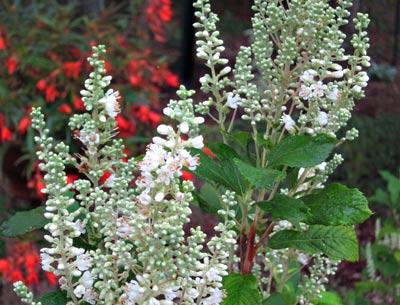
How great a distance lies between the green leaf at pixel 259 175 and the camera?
147 centimetres

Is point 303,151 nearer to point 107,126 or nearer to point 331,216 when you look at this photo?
point 331,216

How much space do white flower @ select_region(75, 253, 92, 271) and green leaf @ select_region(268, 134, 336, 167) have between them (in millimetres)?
405

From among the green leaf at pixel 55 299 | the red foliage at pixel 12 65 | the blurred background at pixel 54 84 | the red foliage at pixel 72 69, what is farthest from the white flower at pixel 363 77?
the red foliage at pixel 12 65

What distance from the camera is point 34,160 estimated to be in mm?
4633

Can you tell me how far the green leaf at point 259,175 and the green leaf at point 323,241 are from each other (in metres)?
0.22

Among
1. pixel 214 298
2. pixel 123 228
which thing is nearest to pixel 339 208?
pixel 214 298

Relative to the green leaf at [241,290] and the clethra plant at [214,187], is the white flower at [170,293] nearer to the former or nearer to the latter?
the clethra plant at [214,187]

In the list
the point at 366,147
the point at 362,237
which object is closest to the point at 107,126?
the point at 362,237

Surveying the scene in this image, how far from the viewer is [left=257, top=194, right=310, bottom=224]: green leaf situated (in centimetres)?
153

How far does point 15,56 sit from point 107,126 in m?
3.36

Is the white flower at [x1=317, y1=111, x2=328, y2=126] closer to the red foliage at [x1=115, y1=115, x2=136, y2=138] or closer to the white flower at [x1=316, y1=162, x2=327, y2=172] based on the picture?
the white flower at [x1=316, y1=162, x2=327, y2=172]

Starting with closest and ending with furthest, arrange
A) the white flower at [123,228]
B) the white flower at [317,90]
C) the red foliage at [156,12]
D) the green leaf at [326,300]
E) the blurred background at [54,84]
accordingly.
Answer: the white flower at [123,228] → the white flower at [317,90] → the green leaf at [326,300] → the blurred background at [54,84] → the red foliage at [156,12]

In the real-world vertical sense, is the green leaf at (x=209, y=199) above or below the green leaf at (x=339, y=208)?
above

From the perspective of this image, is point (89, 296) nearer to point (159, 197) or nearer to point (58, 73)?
point (159, 197)
